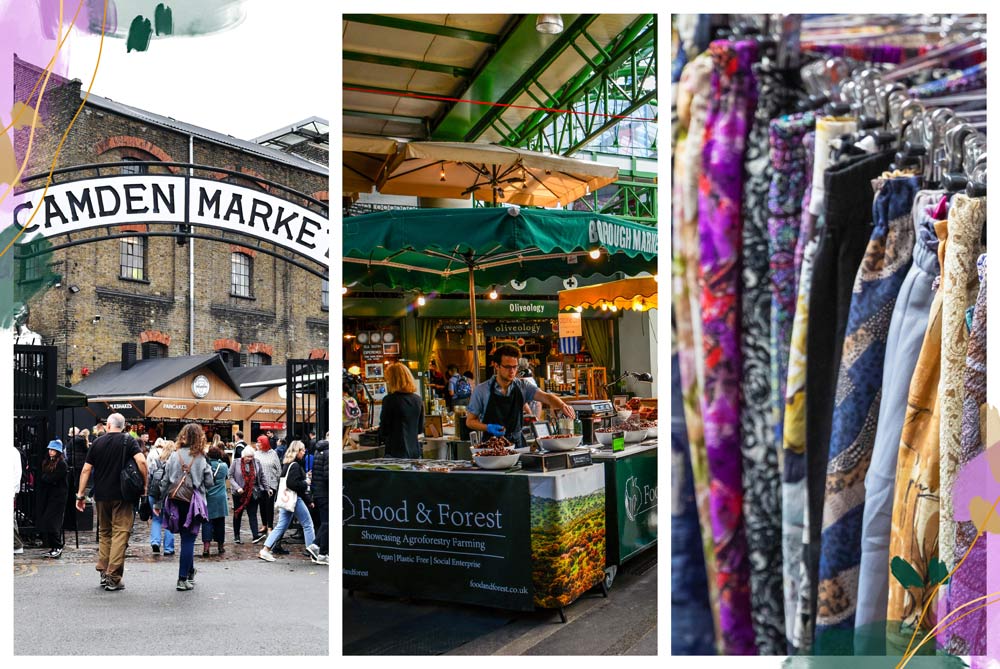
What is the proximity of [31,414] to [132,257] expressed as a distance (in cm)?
88

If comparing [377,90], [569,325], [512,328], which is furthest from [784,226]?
[512,328]

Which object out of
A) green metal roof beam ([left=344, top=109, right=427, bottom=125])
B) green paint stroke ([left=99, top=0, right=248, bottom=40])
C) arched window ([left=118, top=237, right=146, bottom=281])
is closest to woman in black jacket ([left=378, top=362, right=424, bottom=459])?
arched window ([left=118, top=237, right=146, bottom=281])

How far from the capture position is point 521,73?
6367 mm

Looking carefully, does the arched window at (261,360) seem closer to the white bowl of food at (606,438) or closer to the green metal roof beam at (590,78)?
the white bowl of food at (606,438)

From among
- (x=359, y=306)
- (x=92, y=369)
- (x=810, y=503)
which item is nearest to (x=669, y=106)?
(x=810, y=503)

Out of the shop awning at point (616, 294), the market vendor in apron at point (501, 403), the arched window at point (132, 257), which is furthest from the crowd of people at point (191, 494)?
the shop awning at point (616, 294)

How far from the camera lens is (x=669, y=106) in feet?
8.80

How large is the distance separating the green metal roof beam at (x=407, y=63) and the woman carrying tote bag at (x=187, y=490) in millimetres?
3011

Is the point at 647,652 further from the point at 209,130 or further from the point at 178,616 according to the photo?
the point at 209,130

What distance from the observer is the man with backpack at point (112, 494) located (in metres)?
3.64

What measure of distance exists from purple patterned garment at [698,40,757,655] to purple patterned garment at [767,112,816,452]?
4.3 inches

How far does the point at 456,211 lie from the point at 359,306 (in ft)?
35.6

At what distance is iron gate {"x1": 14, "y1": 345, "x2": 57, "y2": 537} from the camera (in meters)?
3.44

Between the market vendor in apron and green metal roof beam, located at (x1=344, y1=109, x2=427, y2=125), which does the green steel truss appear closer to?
green metal roof beam, located at (x1=344, y1=109, x2=427, y2=125)
